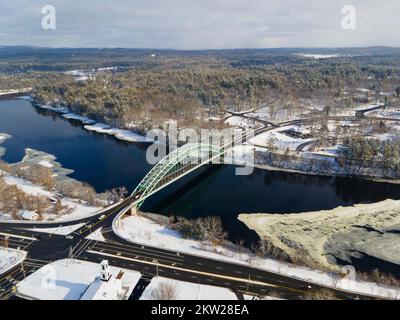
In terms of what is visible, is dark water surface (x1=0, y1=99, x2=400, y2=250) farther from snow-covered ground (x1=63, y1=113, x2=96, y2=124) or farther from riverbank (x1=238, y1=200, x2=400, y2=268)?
snow-covered ground (x1=63, y1=113, x2=96, y2=124)

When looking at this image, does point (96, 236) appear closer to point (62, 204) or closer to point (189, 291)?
point (62, 204)

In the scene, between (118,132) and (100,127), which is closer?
(118,132)

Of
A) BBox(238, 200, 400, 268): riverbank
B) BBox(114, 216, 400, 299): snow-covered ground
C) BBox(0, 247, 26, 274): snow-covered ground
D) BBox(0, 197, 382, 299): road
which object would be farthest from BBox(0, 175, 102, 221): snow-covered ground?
BBox(238, 200, 400, 268): riverbank

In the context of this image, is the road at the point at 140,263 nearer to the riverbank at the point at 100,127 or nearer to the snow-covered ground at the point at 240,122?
the riverbank at the point at 100,127

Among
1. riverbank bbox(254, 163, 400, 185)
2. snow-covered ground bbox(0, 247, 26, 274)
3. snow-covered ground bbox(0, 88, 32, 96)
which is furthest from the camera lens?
snow-covered ground bbox(0, 88, 32, 96)

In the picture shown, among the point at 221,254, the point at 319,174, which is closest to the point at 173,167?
the point at 221,254
